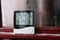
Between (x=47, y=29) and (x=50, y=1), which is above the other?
(x=50, y=1)

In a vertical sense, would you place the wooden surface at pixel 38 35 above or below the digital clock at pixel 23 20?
below

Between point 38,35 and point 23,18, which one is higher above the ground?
point 23,18

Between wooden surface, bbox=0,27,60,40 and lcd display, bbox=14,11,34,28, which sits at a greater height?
lcd display, bbox=14,11,34,28

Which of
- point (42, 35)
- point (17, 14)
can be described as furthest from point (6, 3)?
point (42, 35)

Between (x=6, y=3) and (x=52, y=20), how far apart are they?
0.34 m

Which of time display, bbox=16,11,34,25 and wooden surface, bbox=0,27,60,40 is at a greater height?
time display, bbox=16,11,34,25

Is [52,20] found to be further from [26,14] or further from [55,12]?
Answer: [26,14]

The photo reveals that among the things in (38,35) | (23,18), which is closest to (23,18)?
(23,18)

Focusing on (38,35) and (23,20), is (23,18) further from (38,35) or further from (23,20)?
(38,35)

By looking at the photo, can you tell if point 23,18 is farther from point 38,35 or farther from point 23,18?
point 38,35

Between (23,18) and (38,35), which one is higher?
(23,18)

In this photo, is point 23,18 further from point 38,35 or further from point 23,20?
point 38,35

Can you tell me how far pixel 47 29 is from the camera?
2.45 ft

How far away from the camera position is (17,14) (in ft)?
2.43
